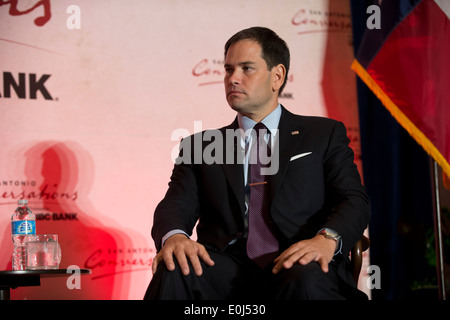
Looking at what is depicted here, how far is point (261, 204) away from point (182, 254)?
1.49 ft

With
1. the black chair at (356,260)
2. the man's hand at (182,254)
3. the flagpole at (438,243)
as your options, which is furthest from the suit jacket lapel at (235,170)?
the flagpole at (438,243)

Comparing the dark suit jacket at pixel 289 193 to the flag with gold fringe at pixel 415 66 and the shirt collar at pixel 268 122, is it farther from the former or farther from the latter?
the flag with gold fringe at pixel 415 66

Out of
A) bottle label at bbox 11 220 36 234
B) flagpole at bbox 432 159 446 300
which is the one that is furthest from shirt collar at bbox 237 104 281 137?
flagpole at bbox 432 159 446 300

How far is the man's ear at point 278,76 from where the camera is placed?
242 cm

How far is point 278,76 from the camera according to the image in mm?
2451

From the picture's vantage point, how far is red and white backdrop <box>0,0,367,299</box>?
10.3 feet

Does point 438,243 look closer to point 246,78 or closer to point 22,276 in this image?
point 246,78

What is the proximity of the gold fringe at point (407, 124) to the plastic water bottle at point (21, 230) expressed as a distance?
224cm

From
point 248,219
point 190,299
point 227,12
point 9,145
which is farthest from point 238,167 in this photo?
point 227,12

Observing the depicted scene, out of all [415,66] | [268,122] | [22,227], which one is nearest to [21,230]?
[22,227]

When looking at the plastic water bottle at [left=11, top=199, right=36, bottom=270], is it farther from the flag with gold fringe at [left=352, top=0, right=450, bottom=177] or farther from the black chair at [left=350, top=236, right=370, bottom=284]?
the flag with gold fringe at [left=352, top=0, right=450, bottom=177]

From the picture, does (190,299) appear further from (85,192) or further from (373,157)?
(373,157)

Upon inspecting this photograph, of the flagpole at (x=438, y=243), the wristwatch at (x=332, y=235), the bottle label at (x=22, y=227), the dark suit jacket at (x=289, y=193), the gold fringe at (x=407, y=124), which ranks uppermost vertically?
the gold fringe at (x=407, y=124)

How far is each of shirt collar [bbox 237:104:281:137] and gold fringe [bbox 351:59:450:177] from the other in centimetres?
134
